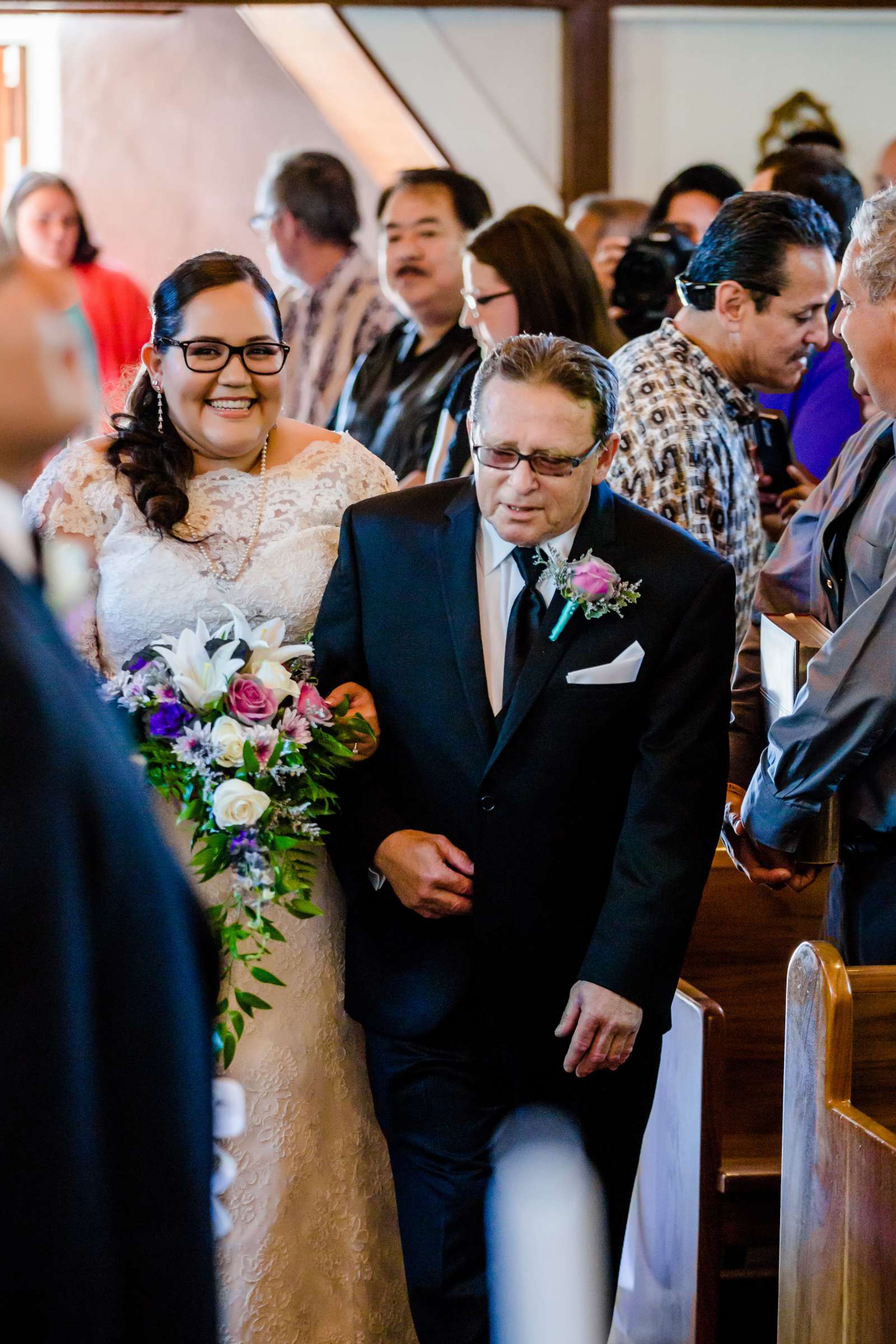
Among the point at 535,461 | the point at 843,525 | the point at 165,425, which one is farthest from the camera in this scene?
the point at 165,425

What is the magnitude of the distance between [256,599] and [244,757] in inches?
18.5

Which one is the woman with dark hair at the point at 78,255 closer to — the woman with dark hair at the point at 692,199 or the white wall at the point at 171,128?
the white wall at the point at 171,128

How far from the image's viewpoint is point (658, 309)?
4.80m

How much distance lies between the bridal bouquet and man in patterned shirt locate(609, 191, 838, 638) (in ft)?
3.48

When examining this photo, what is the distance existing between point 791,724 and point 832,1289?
0.89 m

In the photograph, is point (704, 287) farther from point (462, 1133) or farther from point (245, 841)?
point (462, 1133)

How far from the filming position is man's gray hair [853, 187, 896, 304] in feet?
8.76

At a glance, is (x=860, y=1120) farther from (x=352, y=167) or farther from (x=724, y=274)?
(x=352, y=167)

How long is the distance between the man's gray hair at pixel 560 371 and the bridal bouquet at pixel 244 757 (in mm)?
530

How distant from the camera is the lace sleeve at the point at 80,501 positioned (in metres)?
2.94

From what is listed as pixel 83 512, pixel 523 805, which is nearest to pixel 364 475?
pixel 83 512

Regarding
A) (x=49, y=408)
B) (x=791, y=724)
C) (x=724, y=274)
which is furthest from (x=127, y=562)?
(x=49, y=408)

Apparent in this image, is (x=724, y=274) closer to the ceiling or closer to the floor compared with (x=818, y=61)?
closer to the floor

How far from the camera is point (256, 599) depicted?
293 cm
